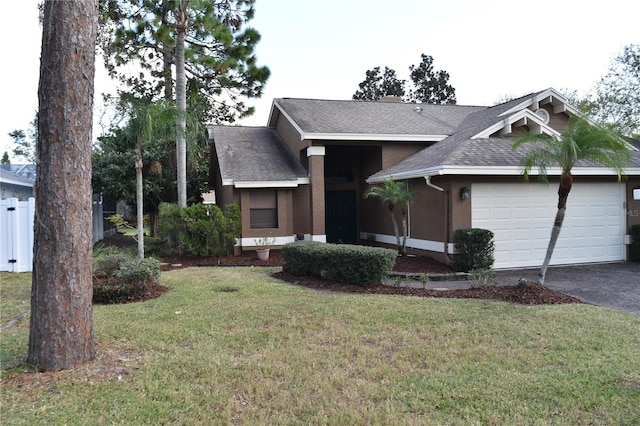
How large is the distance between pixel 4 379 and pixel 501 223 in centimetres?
1118

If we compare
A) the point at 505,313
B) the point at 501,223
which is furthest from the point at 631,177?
the point at 505,313

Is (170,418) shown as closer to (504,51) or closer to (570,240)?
(570,240)

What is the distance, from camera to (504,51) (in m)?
20.4

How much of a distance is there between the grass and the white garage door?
475 centimetres

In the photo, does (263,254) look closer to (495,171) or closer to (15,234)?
(15,234)

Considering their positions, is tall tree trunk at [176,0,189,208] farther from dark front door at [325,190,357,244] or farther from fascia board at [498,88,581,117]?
fascia board at [498,88,581,117]

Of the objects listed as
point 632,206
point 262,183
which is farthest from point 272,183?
point 632,206

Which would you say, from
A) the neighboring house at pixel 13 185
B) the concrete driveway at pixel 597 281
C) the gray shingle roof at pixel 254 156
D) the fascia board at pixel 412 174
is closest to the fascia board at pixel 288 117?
the gray shingle roof at pixel 254 156

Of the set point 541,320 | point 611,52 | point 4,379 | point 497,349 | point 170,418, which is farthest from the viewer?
point 611,52

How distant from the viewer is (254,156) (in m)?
16.3

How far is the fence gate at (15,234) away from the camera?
1100 cm

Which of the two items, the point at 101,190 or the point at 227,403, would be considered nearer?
the point at 227,403

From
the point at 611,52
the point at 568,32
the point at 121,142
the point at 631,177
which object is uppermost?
the point at 611,52

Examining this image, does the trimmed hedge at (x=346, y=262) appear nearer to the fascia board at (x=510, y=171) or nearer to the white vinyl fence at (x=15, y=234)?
the fascia board at (x=510, y=171)
